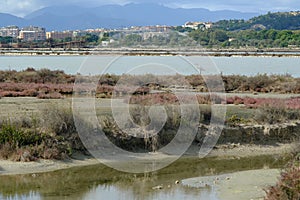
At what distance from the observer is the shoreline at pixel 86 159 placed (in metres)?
18.0

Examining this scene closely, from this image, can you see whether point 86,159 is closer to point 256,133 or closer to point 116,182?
point 116,182

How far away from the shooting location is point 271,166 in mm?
20328

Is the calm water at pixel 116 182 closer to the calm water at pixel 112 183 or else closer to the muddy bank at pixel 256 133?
Result: the calm water at pixel 112 183

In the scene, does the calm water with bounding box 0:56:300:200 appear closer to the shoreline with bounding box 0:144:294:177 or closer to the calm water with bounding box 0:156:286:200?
the calm water with bounding box 0:156:286:200

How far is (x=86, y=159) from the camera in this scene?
20.0 metres

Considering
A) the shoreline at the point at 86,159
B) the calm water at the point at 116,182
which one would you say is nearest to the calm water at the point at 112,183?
the calm water at the point at 116,182

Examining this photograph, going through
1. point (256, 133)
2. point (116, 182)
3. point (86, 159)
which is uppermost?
point (256, 133)

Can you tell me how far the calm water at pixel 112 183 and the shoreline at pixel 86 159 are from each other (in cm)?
40

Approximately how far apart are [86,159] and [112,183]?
285 cm

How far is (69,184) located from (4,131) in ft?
11.7

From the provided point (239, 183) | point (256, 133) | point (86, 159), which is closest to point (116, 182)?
point (86, 159)

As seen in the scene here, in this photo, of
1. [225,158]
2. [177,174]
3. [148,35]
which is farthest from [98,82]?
[177,174]

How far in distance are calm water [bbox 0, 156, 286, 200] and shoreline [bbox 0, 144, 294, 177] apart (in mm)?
397

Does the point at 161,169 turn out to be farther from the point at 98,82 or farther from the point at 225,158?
the point at 98,82
